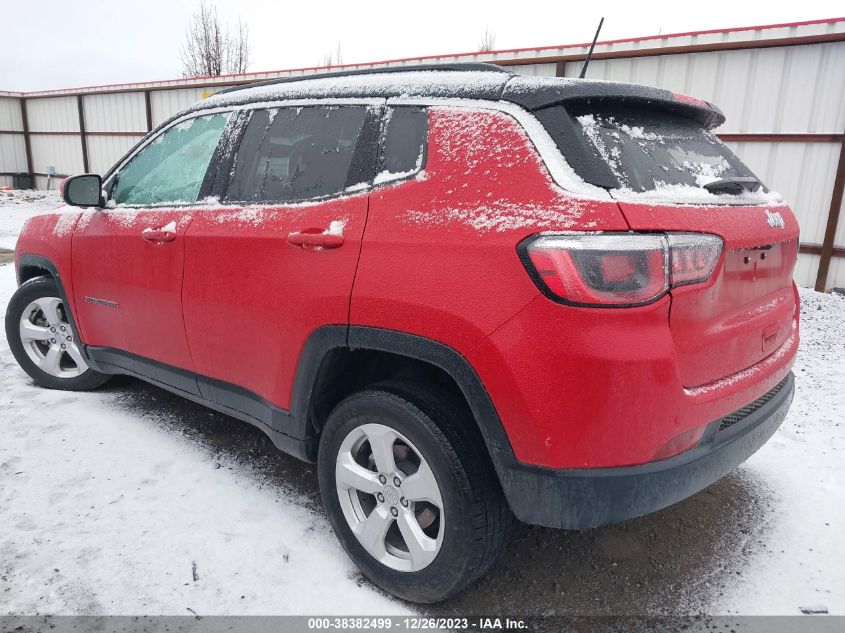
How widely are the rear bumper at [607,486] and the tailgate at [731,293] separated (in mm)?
232

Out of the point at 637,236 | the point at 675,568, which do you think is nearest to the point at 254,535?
the point at 675,568

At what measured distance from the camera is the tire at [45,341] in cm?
381

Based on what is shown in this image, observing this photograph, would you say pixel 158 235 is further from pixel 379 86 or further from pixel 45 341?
pixel 45 341

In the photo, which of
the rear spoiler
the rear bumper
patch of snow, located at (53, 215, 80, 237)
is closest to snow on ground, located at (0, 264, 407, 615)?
the rear bumper

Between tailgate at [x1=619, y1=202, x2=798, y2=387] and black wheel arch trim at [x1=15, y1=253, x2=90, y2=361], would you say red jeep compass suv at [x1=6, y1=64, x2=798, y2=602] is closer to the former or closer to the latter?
tailgate at [x1=619, y1=202, x2=798, y2=387]

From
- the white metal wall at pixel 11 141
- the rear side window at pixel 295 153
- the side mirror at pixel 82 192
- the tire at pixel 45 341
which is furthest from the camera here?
the white metal wall at pixel 11 141

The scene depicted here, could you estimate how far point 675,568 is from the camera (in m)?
2.37

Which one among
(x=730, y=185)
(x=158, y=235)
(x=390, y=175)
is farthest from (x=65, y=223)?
(x=730, y=185)

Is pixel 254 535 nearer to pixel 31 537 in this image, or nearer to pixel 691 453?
pixel 31 537

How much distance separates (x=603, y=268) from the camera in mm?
1599

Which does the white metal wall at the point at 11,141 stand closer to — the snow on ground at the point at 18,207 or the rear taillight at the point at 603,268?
the snow on ground at the point at 18,207

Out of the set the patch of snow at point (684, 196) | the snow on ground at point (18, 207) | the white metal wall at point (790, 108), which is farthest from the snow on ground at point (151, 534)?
the snow on ground at point (18, 207)

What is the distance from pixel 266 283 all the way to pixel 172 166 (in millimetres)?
1170

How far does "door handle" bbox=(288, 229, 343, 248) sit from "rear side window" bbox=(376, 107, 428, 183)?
0.26m
